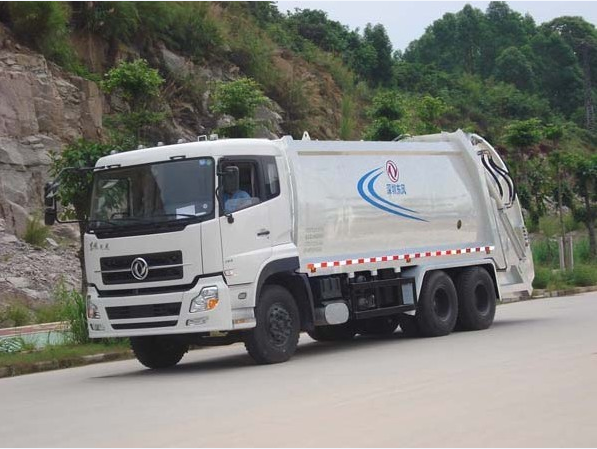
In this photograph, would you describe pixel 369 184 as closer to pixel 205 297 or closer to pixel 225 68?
pixel 205 297

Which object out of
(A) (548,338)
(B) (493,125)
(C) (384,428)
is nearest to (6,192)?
(A) (548,338)

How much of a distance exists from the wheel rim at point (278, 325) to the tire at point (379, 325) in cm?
388

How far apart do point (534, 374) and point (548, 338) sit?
4.36 m

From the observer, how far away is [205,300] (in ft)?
44.2

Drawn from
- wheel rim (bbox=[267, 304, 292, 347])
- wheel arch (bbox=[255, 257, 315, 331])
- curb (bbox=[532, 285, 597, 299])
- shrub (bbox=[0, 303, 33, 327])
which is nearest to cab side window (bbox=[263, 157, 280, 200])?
wheel arch (bbox=[255, 257, 315, 331])

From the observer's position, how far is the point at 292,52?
48.2 m

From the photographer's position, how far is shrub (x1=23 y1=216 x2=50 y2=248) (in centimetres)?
2699

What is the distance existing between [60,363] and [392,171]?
624 cm

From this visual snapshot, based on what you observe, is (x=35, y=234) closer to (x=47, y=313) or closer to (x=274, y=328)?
(x=47, y=313)

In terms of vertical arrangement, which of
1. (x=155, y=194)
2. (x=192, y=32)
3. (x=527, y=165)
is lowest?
(x=155, y=194)

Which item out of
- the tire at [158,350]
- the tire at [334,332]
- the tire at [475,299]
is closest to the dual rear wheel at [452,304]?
the tire at [475,299]

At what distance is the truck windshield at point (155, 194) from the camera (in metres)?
13.7

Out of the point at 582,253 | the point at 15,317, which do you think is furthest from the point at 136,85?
the point at 582,253

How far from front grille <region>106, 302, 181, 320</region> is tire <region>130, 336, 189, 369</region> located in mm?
900
